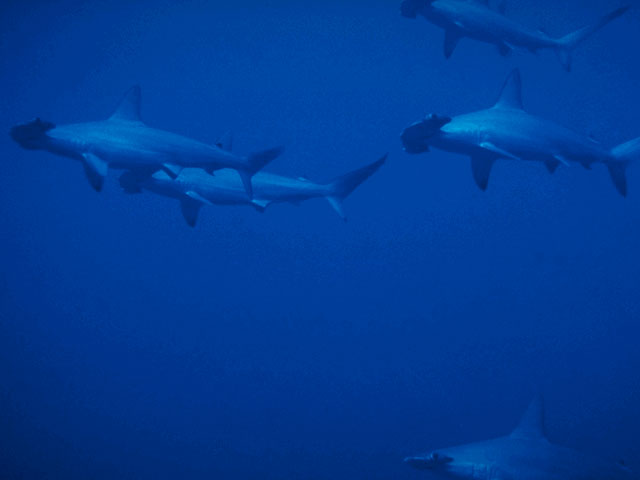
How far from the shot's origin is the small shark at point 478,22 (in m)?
6.36

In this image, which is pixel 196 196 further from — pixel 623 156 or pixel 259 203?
pixel 623 156

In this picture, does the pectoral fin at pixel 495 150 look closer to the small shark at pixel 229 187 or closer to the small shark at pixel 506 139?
the small shark at pixel 506 139

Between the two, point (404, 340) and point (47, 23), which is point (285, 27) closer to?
point (47, 23)

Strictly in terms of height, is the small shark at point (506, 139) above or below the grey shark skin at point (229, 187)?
below

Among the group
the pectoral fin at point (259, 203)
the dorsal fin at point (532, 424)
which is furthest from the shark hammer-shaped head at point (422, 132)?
the dorsal fin at point (532, 424)

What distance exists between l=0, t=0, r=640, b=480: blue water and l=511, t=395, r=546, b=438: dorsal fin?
20.6 ft

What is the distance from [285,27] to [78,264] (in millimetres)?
13730

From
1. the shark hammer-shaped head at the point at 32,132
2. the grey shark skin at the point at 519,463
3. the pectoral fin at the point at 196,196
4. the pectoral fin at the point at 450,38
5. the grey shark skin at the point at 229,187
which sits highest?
the pectoral fin at the point at 450,38

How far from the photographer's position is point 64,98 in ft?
72.3

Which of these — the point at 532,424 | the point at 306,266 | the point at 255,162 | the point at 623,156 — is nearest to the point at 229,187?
the point at 255,162

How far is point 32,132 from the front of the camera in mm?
4691

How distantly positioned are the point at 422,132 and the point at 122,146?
3064 mm

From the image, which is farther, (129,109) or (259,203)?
(259,203)

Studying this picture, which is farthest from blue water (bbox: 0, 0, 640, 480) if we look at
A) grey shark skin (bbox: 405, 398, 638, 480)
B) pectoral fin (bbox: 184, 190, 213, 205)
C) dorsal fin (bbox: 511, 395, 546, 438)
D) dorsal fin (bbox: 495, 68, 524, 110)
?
dorsal fin (bbox: 495, 68, 524, 110)
